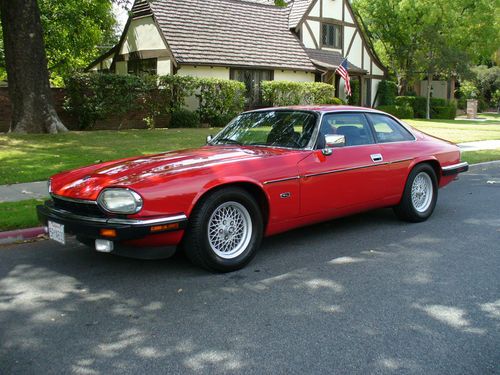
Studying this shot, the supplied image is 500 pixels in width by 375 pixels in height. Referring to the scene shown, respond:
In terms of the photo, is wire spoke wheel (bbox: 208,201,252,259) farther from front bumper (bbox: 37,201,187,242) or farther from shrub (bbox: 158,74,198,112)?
shrub (bbox: 158,74,198,112)

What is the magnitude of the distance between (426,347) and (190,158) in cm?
276

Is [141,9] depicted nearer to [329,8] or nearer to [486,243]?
[329,8]

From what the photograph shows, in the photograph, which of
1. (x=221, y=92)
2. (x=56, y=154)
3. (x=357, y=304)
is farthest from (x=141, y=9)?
(x=357, y=304)

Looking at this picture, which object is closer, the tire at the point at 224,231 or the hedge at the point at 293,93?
the tire at the point at 224,231

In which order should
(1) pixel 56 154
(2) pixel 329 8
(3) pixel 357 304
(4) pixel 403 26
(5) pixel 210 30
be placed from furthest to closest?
(4) pixel 403 26 → (2) pixel 329 8 → (5) pixel 210 30 → (1) pixel 56 154 → (3) pixel 357 304

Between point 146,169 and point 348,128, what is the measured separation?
7.87 feet

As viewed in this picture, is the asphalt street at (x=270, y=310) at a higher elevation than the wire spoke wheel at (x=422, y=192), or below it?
below

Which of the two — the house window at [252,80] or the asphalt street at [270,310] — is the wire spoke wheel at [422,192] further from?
the house window at [252,80]

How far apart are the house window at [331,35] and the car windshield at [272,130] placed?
82.5ft

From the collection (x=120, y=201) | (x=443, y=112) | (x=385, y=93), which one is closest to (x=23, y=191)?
(x=120, y=201)

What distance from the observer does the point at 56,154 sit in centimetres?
1197

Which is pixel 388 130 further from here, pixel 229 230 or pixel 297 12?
pixel 297 12

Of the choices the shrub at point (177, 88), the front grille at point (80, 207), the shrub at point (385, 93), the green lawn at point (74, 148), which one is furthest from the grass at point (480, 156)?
the shrub at point (385, 93)

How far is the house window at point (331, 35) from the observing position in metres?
30.1
